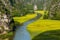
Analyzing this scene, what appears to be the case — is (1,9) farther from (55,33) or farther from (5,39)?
(55,33)

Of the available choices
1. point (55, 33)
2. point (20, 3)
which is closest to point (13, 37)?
point (55, 33)

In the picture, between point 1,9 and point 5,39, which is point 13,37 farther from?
point 1,9

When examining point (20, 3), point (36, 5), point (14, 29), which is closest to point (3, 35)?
point (14, 29)

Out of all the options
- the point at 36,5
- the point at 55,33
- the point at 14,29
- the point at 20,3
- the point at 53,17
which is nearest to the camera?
the point at 55,33

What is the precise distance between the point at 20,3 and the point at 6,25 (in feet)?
119

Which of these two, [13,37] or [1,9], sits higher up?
[1,9]

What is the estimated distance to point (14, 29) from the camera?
190 ft

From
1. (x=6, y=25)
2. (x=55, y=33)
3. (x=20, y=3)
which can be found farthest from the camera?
(x=20, y=3)

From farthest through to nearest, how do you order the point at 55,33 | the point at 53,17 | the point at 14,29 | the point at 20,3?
the point at 20,3
the point at 53,17
the point at 14,29
the point at 55,33

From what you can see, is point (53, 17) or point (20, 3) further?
point (20, 3)

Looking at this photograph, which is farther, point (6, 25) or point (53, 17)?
point (53, 17)

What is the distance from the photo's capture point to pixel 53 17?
66625 millimetres

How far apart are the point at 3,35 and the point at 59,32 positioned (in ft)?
39.5

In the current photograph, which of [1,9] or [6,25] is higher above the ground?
[1,9]
